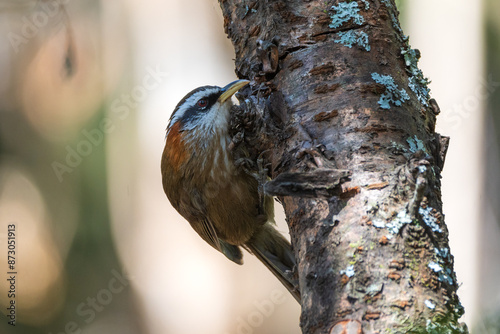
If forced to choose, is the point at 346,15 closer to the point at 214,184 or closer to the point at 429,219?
the point at 429,219

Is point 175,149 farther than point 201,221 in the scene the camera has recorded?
No

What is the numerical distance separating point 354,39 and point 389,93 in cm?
35

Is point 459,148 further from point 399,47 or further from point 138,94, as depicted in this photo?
point 138,94

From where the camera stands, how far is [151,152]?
588 centimetres

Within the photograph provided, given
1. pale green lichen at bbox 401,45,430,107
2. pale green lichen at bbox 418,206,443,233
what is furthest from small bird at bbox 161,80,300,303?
pale green lichen at bbox 418,206,443,233

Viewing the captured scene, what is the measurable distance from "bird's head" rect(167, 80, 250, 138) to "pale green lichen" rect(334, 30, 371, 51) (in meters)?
1.08

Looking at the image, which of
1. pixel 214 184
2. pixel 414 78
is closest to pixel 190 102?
pixel 214 184

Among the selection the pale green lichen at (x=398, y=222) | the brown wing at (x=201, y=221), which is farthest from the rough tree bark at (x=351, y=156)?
the brown wing at (x=201, y=221)

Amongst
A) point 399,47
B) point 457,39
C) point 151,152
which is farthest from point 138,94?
point 399,47

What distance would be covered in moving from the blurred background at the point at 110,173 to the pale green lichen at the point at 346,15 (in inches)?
122

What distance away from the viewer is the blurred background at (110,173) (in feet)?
18.5

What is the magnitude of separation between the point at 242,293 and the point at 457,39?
12.0ft

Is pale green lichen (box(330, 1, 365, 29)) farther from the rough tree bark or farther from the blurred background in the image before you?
the blurred background

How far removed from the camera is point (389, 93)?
2.21 m
